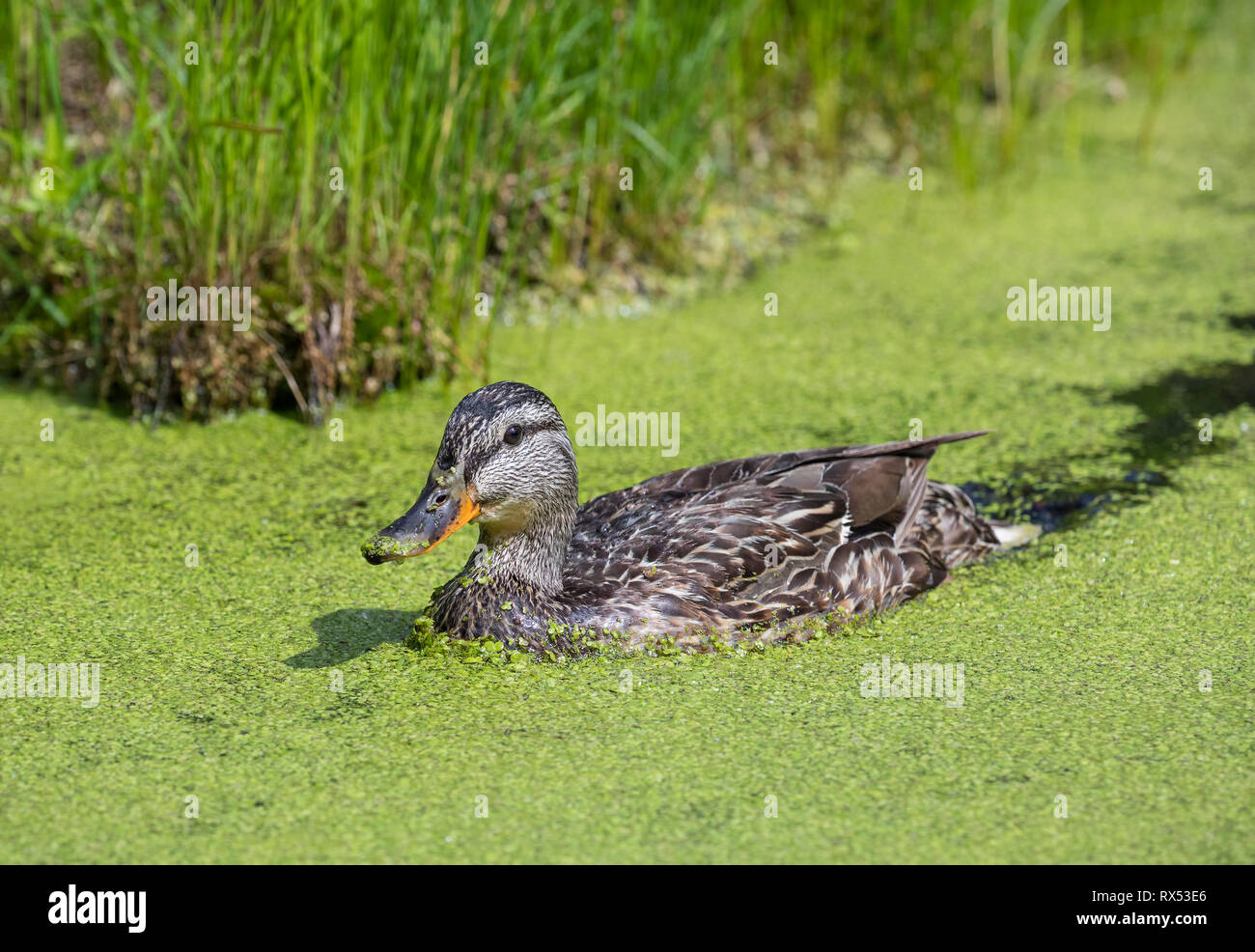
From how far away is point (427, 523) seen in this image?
3.88 m

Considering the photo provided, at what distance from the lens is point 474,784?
3.49m

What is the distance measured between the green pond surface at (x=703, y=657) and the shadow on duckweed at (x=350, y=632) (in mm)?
12

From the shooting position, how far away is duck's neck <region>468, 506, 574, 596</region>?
4098mm

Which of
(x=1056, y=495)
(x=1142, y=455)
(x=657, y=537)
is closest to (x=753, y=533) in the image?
(x=657, y=537)

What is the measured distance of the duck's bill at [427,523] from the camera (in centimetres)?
378

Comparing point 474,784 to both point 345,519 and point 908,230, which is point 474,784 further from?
point 908,230

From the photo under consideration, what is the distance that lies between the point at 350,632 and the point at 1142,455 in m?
2.81

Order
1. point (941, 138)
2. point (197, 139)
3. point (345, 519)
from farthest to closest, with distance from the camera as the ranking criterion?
point (941, 138)
point (197, 139)
point (345, 519)

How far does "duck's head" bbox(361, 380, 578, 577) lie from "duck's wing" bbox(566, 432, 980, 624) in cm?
21

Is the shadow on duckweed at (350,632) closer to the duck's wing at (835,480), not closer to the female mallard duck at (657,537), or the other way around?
the female mallard duck at (657,537)

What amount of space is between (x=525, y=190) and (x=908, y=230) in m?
2.33

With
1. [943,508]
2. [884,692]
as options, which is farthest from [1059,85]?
[884,692]

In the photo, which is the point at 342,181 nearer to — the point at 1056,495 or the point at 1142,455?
the point at 1056,495

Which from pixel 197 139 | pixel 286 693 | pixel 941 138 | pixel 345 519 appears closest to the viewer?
pixel 286 693
